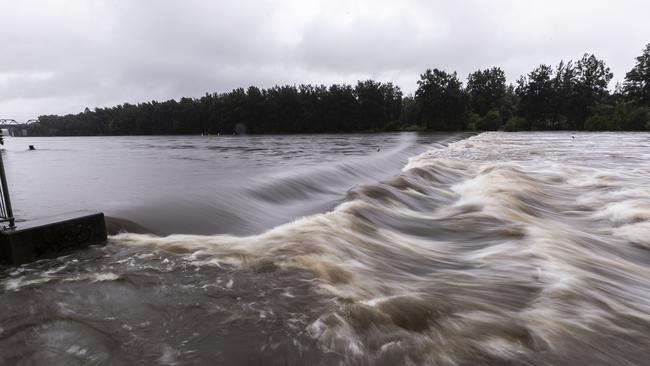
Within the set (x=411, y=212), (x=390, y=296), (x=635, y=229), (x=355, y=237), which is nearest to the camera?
(x=390, y=296)

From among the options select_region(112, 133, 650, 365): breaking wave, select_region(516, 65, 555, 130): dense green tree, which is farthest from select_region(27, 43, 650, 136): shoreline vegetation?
select_region(112, 133, 650, 365): breaking wave

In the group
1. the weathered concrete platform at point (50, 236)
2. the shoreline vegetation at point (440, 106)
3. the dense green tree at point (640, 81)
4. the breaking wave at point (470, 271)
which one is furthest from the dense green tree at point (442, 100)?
the weathered concrete platform at point (50, 236)

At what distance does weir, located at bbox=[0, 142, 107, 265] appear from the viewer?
5137 mm

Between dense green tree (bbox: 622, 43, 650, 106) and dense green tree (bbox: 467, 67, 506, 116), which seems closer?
dense green tree (bbox: 622, 43, 650, 106)

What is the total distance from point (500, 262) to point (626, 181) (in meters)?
10.1

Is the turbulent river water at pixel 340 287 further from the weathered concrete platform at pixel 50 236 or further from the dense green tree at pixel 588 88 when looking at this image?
the dense green tree at pixel 588 88

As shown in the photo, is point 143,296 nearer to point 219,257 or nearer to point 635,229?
point 219,257

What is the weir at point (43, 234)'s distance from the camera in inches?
202

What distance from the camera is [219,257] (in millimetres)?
5781

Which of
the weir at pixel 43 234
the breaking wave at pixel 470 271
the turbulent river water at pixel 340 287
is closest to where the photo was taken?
the turbulent river water at pixel 340 287

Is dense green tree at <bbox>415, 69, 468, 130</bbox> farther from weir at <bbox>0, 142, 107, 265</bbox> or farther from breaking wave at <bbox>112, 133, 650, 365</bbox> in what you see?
weir at <bbox>0, 142, 107, 265</bbox>

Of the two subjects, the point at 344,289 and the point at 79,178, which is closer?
the point at 344,289


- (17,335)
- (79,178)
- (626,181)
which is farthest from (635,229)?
(79,178)

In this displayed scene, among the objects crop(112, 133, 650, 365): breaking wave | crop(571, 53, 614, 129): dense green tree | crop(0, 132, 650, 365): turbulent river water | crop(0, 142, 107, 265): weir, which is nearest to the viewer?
crop(0, 132, 650, 365): turbulent river water
